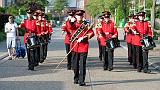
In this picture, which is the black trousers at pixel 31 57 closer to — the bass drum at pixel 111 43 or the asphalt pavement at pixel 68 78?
the asphalt pavement at pixel 68 78

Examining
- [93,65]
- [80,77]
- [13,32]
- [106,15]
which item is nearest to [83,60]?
[80,77]

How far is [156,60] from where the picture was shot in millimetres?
16922

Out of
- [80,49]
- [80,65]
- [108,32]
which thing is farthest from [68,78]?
[108,32]

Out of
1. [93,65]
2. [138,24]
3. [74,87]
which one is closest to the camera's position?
[74,87]

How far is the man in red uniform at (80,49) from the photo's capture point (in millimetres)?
10438

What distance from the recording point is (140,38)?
43.5 ft

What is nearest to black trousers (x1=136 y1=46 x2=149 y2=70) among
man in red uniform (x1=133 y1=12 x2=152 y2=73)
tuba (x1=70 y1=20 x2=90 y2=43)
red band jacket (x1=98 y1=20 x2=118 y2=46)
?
man in red uniform (x1=133 y1=12 x2=152 y2=73)

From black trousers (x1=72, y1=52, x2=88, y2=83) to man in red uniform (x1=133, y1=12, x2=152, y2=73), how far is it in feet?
10.5

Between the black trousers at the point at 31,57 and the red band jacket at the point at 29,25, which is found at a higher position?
the red band jacket at the point at 29,25

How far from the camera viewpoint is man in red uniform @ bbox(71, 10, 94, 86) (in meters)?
10.4

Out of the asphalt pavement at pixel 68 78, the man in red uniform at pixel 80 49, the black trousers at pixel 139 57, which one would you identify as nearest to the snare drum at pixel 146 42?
the black trousers at pixel 139 57

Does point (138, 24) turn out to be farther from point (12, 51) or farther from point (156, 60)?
point (12, 51)

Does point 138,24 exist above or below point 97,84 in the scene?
above

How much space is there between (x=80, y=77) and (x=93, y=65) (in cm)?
464
